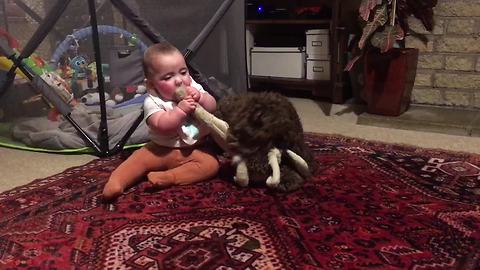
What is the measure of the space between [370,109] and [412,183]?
3.04 ft

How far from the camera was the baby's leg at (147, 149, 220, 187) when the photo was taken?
1269mm

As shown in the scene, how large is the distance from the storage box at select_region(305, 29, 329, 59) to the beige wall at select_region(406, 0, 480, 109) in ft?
1.40

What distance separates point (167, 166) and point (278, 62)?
147 centimetres

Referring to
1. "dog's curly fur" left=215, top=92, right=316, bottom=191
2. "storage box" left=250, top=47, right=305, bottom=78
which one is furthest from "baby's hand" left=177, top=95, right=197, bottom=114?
"storage box" left=250, top=47, right=305, bottom=78

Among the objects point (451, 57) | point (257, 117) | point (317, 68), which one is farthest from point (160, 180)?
point (451, 57)

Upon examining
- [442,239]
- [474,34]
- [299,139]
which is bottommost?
[442,239]

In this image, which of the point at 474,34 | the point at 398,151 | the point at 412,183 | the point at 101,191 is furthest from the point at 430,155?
the point at 101,191

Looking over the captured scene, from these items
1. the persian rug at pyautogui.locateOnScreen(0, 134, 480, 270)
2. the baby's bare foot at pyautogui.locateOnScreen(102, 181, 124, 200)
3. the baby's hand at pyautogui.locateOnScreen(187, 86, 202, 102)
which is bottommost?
the persian rug at pyautogui.locateOnScreen(0, 134, 480, 270)

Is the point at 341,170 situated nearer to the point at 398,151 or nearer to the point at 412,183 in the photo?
the point at 412,183

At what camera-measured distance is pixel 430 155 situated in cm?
154

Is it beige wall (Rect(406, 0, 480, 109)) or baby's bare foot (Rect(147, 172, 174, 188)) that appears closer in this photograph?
baby's bare foot (Rect(147, 172, 174, 188))

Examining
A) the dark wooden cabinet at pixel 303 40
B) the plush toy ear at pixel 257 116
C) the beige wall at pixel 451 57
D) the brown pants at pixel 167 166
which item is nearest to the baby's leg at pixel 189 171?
the brown pants at pixel 167 166

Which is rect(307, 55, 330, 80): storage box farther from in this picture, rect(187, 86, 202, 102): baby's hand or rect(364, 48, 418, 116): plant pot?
rect(187, 86, 202, 102): baby's hand

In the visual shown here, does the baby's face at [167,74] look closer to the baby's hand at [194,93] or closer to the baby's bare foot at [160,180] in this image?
the baby's hand at [194,93]
